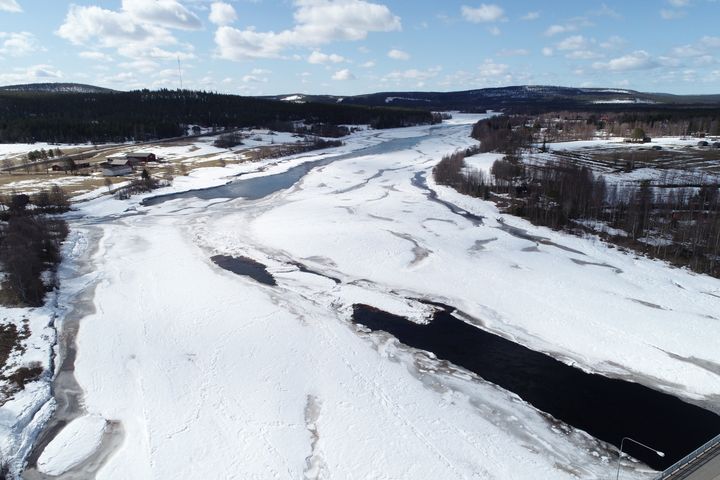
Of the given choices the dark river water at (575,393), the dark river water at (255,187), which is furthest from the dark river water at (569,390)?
the dark river water at (255,187)

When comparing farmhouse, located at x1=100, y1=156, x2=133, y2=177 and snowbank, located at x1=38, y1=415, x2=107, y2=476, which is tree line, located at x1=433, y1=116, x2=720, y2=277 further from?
farmhouse, located at x1=100, y1=156, x2=133, y2=177

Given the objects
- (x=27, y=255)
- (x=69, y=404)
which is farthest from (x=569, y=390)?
(x=27, y=255)

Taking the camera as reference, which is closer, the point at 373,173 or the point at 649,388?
the point at 649,388

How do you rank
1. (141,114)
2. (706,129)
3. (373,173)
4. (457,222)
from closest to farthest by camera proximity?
1. (457,222)
2. (373,173)
3. (706,129)
4. (141,114)

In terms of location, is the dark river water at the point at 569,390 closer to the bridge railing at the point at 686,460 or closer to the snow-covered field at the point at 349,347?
the snow-covered field at the point at 349,347

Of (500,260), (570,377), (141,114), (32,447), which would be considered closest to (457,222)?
(500,260)

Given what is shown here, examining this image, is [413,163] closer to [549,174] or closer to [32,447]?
[549,174]
